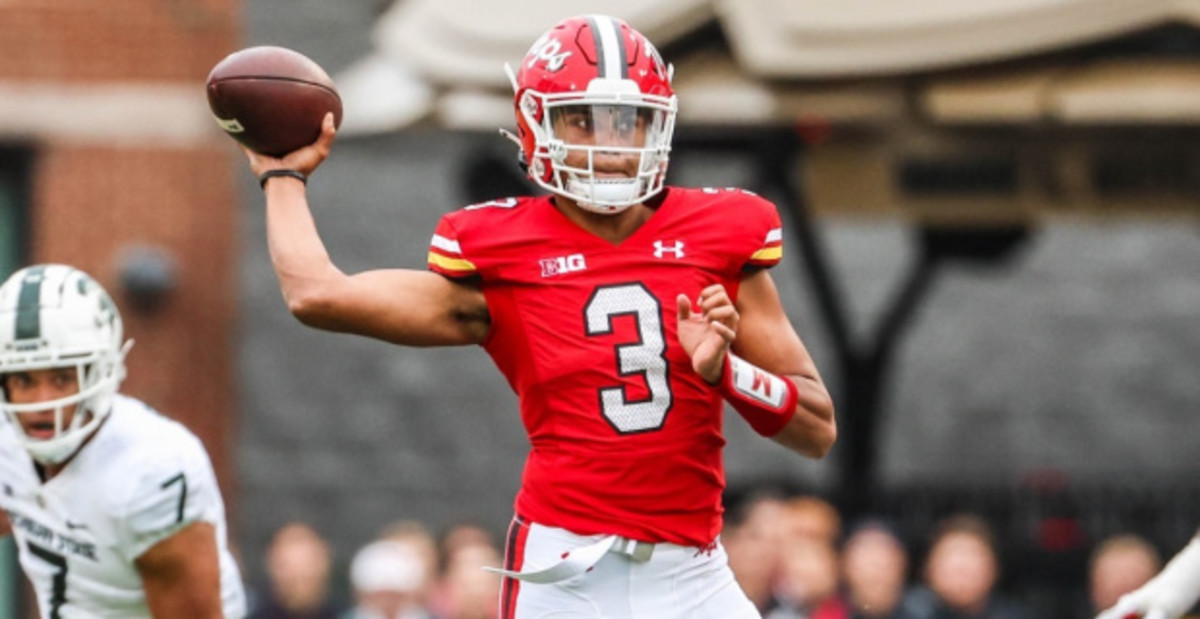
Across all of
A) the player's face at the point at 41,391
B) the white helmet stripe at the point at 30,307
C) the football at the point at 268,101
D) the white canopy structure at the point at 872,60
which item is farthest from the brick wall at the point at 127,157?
the football at the point at 268,101

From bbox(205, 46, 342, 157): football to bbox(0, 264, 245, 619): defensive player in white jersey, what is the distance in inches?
37.1

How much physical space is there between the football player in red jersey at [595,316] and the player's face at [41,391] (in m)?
0.99

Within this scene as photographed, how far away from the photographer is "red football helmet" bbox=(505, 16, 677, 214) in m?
4.80

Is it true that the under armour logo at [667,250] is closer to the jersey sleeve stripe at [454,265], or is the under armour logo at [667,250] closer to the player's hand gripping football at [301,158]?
the jersey sleeve stripe at [454,265]

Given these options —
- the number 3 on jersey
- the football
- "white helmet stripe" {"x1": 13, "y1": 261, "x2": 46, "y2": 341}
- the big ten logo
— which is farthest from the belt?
"white helmet stripe" {"x1": 13, "y1": 261, "x2": 46, "y2": 341}

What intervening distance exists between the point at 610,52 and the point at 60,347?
1655 mm

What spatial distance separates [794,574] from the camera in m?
8.89

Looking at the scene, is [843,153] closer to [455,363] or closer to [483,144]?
[483,144]

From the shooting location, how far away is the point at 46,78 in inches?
507

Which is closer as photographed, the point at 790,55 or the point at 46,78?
the point at 790,55

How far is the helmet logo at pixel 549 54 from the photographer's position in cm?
488

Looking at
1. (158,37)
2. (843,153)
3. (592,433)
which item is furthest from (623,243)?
(158,37)

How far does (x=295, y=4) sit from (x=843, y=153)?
4.14 m

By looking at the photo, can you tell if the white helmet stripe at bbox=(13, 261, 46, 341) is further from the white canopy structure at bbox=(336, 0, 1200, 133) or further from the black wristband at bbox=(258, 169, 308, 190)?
the white canopy structure at bbox=(336, 0, 1200, 133)
